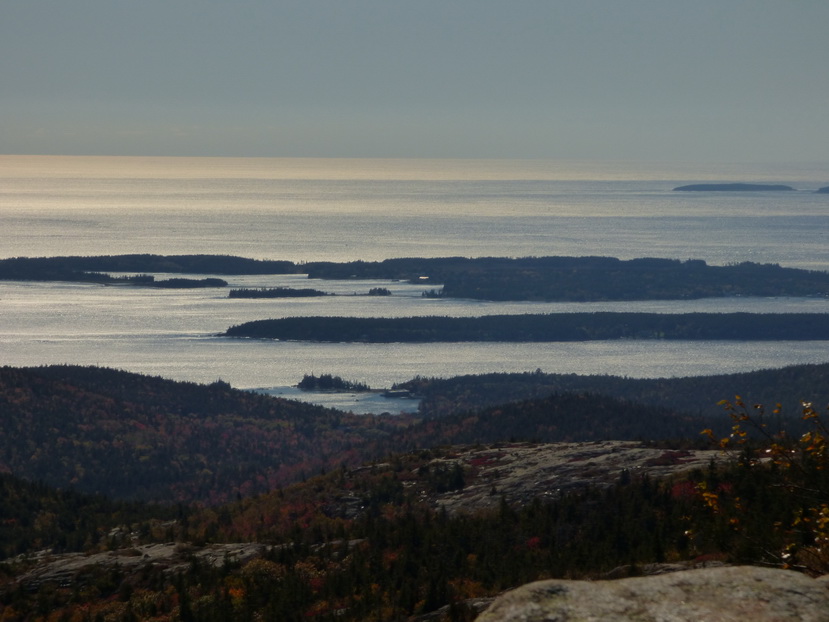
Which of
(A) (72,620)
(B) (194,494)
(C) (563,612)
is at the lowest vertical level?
(B) (194,494)

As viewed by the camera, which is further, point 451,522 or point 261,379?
point 261,379

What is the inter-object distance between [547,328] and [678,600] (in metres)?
143

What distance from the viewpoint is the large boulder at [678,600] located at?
35.9 feet

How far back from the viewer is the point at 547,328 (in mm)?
153500

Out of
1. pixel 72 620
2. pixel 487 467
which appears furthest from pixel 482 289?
pixel 72 620

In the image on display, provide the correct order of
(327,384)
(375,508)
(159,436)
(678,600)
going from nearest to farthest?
(678,600) < (375,508) < (159,436) < (327,384)

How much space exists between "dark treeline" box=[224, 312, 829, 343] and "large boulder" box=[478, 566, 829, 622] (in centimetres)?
13201

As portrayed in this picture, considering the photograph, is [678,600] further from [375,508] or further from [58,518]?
[58,518]

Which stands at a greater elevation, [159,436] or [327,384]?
[327,384]

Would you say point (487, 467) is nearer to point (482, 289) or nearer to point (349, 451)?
point (349, 451)

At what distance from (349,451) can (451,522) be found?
41.7 meters

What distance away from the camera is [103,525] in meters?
48.6

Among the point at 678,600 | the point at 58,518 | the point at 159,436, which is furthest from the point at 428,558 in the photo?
the point at 159,436

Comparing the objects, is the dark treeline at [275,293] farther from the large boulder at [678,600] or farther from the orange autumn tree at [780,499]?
the large boulder at [678,600]
